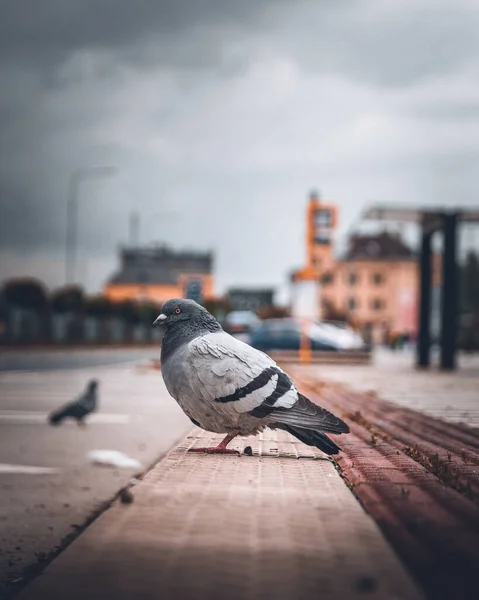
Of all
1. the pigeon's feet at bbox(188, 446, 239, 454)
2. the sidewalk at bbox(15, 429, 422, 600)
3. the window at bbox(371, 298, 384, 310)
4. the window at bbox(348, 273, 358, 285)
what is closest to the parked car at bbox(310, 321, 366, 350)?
the pigeon's feet at bbox(188, 446, 239, 454)

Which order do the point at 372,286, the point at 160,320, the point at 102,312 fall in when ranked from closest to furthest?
the point at 160,320, the point at 102,312, the point at 372,286

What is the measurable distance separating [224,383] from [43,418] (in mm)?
10957

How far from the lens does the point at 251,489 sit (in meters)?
3.56

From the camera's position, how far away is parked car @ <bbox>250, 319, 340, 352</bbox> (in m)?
28.2

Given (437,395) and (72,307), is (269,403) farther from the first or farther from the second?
(72,307)

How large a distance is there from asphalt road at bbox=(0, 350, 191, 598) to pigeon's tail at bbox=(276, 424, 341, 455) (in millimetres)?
2069

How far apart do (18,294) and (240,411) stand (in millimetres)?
54717

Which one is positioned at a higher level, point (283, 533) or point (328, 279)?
point (328, 279)

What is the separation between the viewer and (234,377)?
372 centimetres

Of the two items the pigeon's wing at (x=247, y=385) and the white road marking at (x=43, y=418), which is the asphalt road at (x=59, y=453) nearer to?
the white road marking at (x=43, y=418)

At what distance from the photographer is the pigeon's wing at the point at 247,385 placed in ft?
12.1

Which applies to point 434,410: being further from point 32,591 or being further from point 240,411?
point 32,591

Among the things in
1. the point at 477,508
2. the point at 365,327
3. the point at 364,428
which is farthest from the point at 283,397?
the point at 365,327

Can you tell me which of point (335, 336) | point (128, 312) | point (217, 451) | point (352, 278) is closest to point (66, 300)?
point (128, 312)
